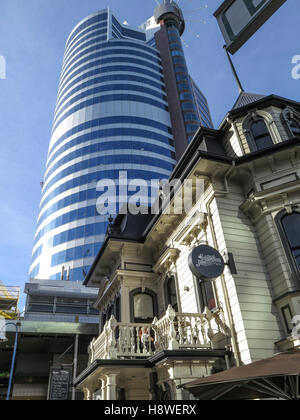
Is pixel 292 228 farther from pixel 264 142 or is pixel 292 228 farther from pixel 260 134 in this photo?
pixel 260 134

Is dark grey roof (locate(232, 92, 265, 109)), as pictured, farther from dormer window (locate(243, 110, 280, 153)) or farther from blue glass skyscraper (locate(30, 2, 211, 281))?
blue glass skyscraper (locate(30, 2, 211, 281))

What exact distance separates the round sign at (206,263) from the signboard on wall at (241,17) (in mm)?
7976

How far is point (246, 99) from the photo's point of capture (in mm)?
14930

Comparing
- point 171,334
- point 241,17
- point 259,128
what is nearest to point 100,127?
point 259,128

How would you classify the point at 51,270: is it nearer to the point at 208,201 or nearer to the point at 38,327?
the point at 38,327

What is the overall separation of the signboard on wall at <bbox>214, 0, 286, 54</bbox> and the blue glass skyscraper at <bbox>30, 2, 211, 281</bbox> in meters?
50.7

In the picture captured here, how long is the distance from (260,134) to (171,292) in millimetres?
8033

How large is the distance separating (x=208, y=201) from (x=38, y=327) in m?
16.7

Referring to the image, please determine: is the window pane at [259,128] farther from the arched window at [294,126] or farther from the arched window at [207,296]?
the arched window at [207,296]

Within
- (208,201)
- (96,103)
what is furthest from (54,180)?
(208,201)

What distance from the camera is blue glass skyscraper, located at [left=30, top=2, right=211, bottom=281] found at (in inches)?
2218

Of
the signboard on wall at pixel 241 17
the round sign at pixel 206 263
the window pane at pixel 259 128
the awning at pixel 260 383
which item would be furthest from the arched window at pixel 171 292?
the signboard on wall at pixel 241 17

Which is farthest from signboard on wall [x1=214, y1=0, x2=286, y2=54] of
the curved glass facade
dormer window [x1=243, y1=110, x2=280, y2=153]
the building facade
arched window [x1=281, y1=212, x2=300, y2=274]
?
the curved glass facade

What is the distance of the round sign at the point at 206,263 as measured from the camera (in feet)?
31.9
